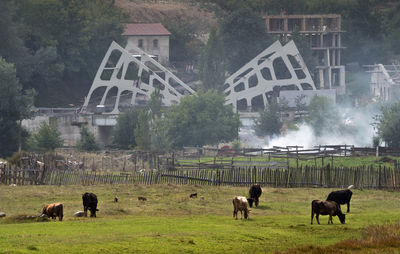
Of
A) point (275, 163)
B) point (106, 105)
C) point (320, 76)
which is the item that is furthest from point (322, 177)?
point (320, 76)

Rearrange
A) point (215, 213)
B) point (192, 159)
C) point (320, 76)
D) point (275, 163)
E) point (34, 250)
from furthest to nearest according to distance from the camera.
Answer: point (320, 76)
point (192, 159)
point (275, 163)
point (215, 213)
point (34, 250)

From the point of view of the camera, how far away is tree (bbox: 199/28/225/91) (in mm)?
164125

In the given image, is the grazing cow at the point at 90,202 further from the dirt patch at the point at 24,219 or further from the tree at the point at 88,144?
the tree at the point at 88,144

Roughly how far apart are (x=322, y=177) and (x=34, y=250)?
32954 millimetres

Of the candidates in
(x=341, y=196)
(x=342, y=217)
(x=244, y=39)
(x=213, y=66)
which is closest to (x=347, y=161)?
(x=341, y=196)

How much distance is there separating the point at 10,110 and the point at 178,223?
233 ft

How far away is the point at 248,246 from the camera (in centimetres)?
4172

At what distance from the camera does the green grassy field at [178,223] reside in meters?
40.7

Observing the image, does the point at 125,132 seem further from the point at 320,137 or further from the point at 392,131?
the point at 392,131

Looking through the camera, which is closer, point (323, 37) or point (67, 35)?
point (67, 35)

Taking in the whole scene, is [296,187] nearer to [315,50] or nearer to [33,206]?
[33,206]

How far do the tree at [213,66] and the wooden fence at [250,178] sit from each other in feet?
300

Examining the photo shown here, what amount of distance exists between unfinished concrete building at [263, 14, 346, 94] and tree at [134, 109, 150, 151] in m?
81.2

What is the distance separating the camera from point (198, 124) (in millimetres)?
121625
